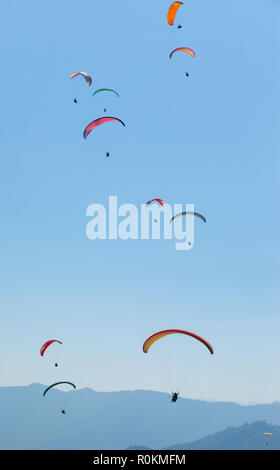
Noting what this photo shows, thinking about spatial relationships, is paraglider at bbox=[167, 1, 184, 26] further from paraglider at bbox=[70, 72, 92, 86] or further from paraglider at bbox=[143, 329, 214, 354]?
paraglider at bbox=[143, 329, 214, 354]

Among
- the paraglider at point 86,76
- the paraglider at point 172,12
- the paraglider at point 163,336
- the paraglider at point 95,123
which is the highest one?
the paraglider at point 172,12

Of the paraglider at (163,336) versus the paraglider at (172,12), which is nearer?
the paraglider at (163,336)

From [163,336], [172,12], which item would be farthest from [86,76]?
[163,336]

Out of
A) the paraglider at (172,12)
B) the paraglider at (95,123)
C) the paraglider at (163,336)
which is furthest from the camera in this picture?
the paraglider at (95,123)

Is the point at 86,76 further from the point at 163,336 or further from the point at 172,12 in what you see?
the point at 163,336

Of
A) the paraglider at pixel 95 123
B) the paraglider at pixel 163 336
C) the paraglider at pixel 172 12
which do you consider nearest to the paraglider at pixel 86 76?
the paraglider at pixel 95 123

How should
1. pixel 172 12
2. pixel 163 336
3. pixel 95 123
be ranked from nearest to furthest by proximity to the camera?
pixel 163 336 < pixel 172 12 < pixel 95 123

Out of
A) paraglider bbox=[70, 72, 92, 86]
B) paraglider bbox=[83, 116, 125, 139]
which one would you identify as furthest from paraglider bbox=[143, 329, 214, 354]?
paraglider bbox=[70, 72, 92, 86]

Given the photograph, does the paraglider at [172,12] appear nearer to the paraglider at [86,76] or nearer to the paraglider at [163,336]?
the paraglider at [86,76]

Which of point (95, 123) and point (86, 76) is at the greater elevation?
point (86, 76)

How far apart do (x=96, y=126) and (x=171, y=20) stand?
10528 millimetres

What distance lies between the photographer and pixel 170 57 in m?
39.9
